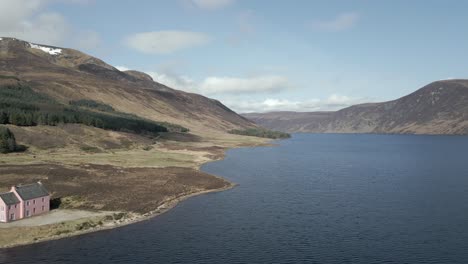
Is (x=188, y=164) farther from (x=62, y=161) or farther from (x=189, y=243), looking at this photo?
(x=189, y=243)

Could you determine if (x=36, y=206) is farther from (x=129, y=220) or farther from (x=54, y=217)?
(x=129, y=220)

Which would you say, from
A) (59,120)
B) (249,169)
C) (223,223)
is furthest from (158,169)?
(59,120)

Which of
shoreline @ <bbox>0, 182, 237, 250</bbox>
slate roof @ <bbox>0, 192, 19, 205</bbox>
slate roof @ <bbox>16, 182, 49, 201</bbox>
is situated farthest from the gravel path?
shoreline @ <bbox>0, 182, 237, 250</bbox>

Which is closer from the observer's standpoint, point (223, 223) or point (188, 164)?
point (223, 223)

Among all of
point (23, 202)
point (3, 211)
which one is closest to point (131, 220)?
point (23, 202)

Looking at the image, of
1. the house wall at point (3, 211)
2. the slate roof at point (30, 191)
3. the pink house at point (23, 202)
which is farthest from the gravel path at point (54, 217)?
the slate roof at point (30, 191)

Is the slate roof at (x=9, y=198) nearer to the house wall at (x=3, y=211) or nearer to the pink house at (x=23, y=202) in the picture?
the pink house at (x=23, y=202)

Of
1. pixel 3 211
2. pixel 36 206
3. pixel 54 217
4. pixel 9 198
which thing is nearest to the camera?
pixel 3 211
